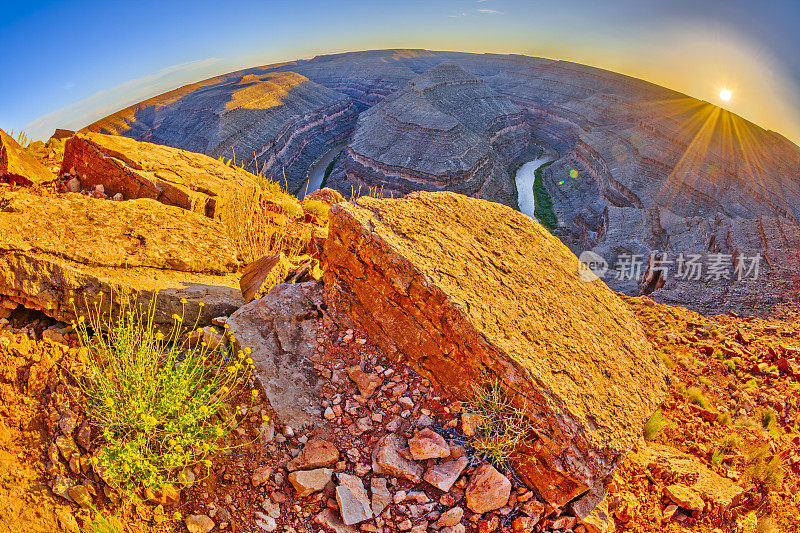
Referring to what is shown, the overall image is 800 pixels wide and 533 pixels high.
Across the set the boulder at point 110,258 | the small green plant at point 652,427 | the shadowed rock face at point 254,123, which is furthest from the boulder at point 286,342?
the shadowed rock face at point 254,123

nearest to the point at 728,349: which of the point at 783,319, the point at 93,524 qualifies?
the point at 783,319

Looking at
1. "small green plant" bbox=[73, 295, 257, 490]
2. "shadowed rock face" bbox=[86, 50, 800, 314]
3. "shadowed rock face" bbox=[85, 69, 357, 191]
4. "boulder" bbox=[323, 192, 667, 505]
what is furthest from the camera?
"shadowed rock face" bbox=[85, 69, 357, 191]

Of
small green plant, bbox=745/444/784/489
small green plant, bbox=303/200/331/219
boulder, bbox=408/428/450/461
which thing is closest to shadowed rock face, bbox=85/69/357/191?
small green plant, bbox=303/200/331/219

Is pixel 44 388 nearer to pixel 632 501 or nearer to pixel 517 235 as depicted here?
pixel 632 501

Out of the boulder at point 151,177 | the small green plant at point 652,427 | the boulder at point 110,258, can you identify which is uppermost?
the boulder at point 151,177

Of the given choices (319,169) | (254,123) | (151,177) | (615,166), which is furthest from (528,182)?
(151,177)

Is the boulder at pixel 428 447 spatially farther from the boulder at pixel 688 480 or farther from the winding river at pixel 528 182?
the winding river at pixel 528 182

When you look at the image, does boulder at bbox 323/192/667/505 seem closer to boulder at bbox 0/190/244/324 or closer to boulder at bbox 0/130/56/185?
boulder at bbox 0/190/244/324
